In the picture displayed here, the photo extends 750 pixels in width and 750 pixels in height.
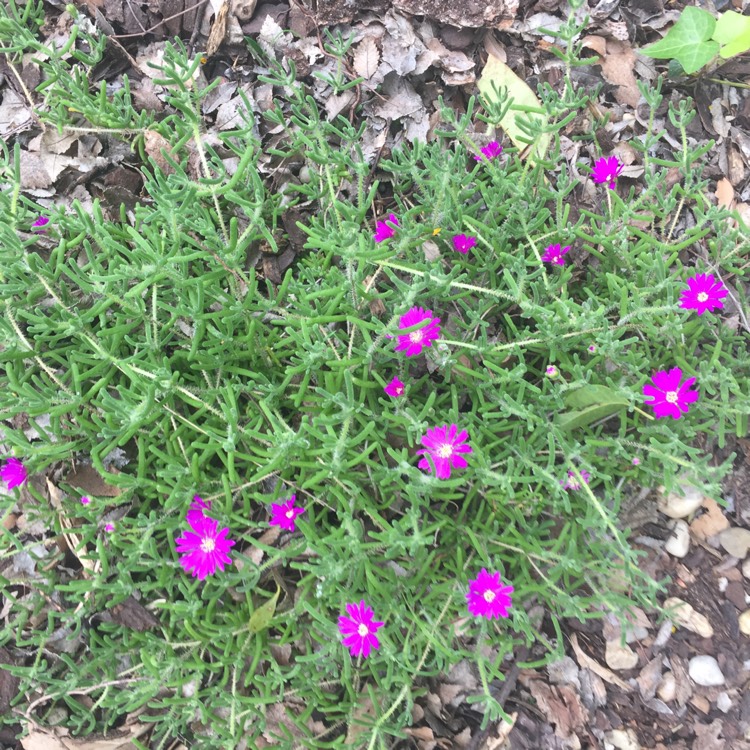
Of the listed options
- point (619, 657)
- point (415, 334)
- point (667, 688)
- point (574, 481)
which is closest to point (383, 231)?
point (415, 334)

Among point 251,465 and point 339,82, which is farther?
point 339,82

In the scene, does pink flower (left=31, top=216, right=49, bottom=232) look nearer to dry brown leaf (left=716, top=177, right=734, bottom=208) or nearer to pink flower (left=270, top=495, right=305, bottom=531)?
pink flower (left=270, top=495, right=305, bottom=531)

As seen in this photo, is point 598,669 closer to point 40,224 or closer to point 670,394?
point 670,394

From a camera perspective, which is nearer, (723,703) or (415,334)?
(415,334)

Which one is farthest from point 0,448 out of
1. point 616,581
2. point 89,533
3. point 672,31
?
point 672,31

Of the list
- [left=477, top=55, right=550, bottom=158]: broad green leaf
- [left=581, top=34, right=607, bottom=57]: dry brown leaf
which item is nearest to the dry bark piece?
[left=477, top=55, right=550, bottom=158]: broad green leaf

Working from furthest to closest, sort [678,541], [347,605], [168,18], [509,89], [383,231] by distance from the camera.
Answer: [168,18], [509,89], [678,541], [383,231], [347,605]

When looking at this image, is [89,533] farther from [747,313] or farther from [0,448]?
[747,313]
